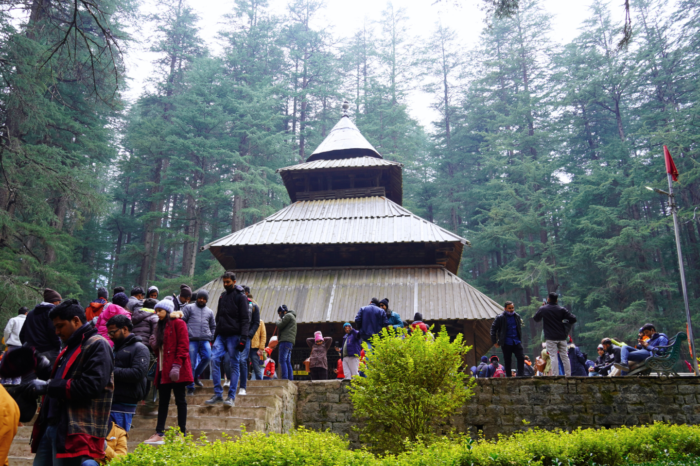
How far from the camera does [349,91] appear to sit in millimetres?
39250

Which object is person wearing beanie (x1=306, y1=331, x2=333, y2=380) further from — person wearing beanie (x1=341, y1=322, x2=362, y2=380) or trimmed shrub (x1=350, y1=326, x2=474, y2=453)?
trimmed shrub (x1=350, y1=326, x2=474, y2=453)

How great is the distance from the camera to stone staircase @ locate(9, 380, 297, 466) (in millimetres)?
6013

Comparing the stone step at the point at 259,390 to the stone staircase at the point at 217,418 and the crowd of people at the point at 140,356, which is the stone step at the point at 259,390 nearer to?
the stone staircase at the point at 217,418

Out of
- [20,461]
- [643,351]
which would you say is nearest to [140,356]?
[20,461]

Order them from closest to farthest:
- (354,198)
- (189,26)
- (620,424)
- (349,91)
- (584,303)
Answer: (620,424) < (354,198) < (584,303) < (189,26) < (349,91)

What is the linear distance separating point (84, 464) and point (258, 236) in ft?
42.9

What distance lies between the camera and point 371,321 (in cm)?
879

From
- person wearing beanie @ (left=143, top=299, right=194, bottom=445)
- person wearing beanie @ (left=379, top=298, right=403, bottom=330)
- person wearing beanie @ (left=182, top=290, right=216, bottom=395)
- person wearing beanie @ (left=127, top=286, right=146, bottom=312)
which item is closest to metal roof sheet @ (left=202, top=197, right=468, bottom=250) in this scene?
person wearing beanie @ (left=379, top=298, right=403, bottom=330)

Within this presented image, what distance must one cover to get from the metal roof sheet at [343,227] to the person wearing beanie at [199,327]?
8.03 metres

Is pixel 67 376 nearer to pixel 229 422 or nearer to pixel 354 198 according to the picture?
pixel 229 422

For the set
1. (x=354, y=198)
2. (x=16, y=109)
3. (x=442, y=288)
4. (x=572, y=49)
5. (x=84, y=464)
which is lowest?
(x=84, y=464)

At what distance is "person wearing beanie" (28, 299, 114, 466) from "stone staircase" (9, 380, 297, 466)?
2.09m

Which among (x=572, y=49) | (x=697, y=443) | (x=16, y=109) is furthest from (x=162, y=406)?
(x=572, y=49)

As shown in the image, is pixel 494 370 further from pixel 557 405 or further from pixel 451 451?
pixel 451 451
